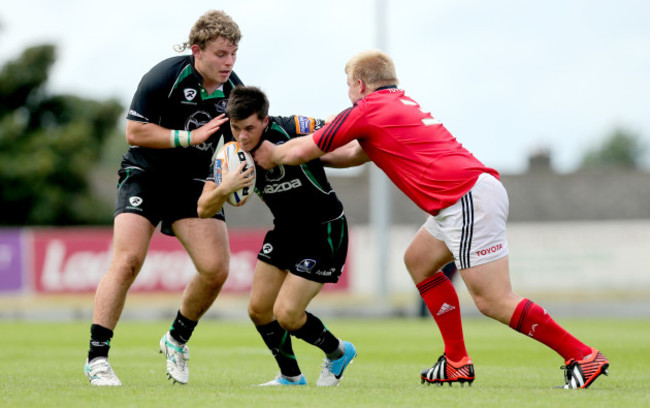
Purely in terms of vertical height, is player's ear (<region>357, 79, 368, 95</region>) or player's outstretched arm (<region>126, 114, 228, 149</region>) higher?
player's ear (<region>357, 79, 368, 95</region>)

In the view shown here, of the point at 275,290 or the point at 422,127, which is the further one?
the point at 275,290

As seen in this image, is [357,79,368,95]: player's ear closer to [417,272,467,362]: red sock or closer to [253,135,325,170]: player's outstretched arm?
[253,135,325,170]: player's outstretched arm

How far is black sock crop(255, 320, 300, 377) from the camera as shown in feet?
24.8

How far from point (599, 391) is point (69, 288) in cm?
1979

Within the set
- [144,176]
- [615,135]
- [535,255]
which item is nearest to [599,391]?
[144,176]

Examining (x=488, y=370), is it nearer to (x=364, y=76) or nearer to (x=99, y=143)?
(x=364, y=76)

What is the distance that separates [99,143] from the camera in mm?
38156

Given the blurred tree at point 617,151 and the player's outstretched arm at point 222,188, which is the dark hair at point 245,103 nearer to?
the player's outstretched arm at point 222,188

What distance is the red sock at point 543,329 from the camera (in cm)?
663

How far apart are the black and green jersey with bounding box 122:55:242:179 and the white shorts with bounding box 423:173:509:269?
1832 mm

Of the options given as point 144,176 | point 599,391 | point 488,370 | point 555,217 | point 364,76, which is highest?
point 364,76

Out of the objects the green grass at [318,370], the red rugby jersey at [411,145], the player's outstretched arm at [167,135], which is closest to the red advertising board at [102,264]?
the green grass at [318,370]

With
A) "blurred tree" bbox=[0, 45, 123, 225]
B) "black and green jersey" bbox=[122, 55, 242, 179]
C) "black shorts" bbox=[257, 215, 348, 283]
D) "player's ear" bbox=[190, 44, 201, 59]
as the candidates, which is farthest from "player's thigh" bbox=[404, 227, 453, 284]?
"blurred tree" bbox=[0, 45, 123, 225]

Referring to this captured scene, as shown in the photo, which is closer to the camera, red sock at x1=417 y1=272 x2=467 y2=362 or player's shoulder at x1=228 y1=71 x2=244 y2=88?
red sock at x1=417 y1=272 x2=467 y2=362
